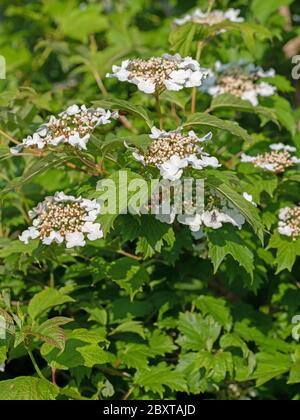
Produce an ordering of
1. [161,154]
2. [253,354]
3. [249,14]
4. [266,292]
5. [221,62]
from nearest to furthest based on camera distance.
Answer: [161,154]
[253,354]
[266,292]
[221,62]
[249,14]

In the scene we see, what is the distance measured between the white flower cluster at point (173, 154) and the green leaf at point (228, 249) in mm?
338

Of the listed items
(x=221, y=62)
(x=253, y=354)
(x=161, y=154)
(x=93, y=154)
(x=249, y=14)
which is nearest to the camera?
(x=161, y=154)

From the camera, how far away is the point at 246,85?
281 centimetres

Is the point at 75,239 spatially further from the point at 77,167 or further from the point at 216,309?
the point at 216,309

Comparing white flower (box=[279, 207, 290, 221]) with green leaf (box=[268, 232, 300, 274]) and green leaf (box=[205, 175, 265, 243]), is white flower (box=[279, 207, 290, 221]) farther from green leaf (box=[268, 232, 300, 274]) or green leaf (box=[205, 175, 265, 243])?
green leaf (box=[205, 175, 265, 243])

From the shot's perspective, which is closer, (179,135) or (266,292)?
(179,135)

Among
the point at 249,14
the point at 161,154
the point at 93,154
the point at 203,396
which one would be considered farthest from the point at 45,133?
the point at 249,14

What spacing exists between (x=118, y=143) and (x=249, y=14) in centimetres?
209

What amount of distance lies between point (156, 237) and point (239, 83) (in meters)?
1.02

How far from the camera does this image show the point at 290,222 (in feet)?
7.71

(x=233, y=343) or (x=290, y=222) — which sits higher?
(x=290, y=222)

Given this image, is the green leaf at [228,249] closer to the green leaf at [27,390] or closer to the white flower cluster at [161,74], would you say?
the white flower cluster at [161,74]

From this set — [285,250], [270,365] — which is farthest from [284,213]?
[270,365]
